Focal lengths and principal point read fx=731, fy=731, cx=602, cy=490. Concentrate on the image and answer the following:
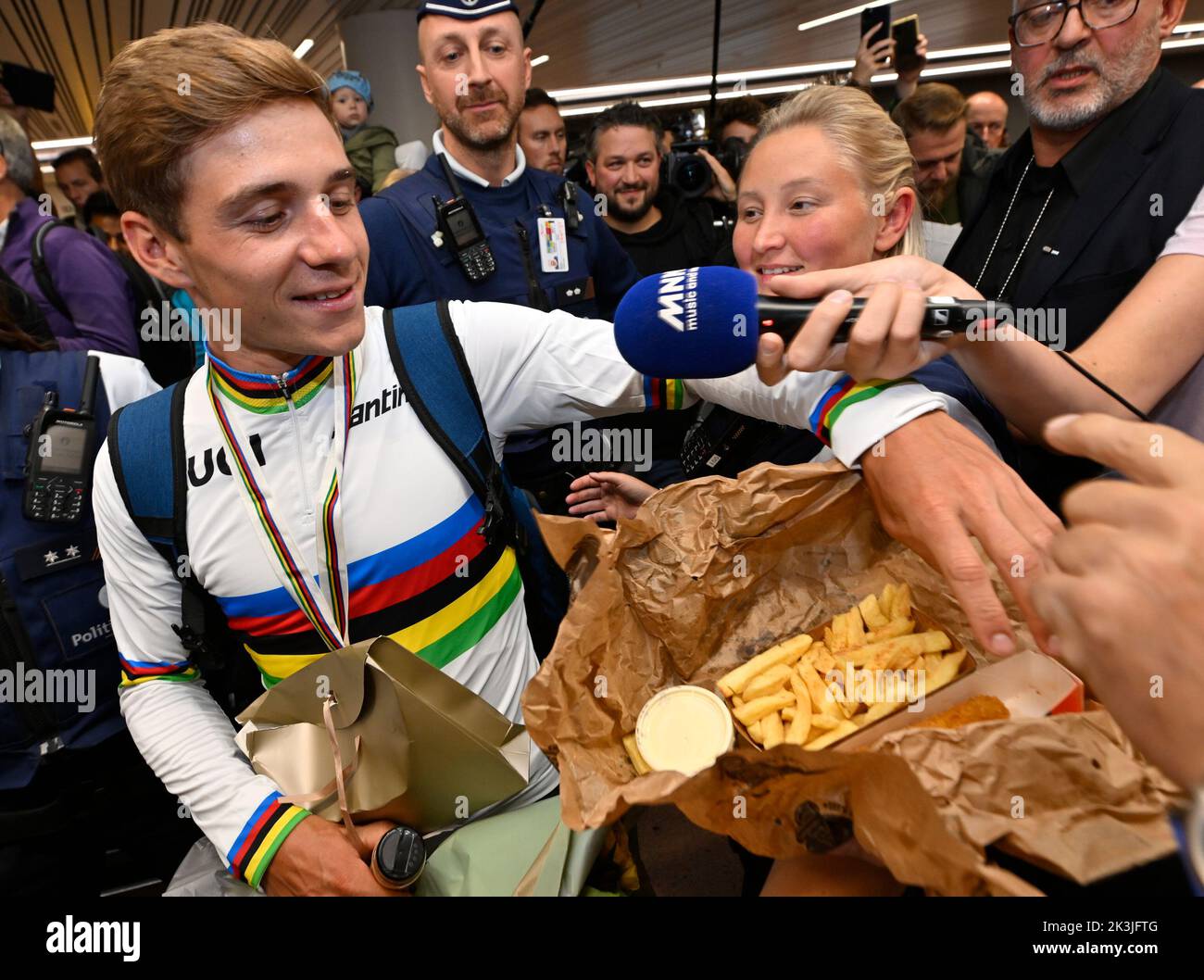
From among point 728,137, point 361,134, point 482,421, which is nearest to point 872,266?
point 482,421

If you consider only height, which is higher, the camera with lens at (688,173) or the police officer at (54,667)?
the camera with lens at (688,173)

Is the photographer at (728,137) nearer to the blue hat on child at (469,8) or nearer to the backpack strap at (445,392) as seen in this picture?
the blue hat on child at (469,8)

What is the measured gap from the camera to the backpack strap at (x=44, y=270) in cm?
226

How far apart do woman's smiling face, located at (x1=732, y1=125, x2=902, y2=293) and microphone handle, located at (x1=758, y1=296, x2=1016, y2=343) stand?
2.14 ft

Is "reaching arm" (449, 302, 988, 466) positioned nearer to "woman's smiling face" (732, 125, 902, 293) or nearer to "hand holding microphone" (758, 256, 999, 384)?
"hand holding microphone" (758, 256, 999, 384)

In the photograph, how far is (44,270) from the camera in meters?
2.27

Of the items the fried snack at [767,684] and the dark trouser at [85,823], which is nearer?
the fried snack at [767,684]

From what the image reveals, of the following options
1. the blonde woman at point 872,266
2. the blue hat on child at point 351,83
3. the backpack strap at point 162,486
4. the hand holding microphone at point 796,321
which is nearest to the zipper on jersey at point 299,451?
the backpack strap at point 162,486

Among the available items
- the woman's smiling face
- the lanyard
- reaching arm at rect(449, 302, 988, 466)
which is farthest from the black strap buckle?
the woman's smiling face

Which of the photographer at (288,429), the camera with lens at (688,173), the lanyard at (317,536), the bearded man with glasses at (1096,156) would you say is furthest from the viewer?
the camera with lens at (688,173)

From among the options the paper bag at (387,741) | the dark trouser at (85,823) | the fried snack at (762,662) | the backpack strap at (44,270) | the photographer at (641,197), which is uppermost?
the photographer at (641,197)
